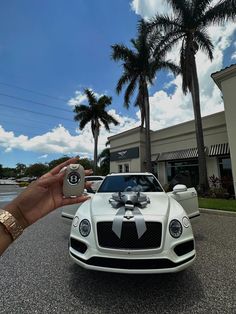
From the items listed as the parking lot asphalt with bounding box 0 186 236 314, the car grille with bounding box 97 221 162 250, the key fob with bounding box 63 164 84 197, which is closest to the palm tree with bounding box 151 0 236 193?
the parking lot asphalt with bounding box 0 186 236 314

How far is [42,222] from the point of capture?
704 cm

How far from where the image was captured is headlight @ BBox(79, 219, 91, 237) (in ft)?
9.22

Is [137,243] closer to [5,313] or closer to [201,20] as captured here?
[5,313]

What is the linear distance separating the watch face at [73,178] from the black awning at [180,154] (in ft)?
51.4

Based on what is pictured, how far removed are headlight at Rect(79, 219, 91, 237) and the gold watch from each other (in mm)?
1476

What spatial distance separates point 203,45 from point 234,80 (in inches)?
170

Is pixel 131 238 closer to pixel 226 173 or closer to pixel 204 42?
pixel 226 173

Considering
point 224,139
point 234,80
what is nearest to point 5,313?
point 234,80

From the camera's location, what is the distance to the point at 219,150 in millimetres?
14859

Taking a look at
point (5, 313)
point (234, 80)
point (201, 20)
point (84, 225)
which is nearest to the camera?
point (5, 313)

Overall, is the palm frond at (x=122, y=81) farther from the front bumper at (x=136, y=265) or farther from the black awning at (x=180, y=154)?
the front bumper at (x=136, y=265)

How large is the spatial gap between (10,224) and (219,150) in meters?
15.6

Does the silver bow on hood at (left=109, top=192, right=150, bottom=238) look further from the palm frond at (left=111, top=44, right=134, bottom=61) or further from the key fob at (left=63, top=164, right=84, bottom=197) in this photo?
the palm frond at (left=111, top=44, right=134, bottom=61)

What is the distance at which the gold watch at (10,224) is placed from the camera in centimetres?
139
